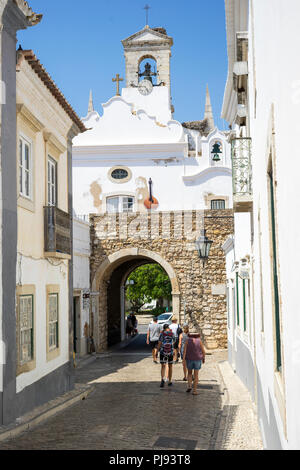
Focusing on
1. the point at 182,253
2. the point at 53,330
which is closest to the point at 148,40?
the point at 182,253

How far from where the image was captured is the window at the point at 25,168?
9203mm

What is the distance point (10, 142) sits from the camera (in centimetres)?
829

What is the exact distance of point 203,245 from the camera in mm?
19469

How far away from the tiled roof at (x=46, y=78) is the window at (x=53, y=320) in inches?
154

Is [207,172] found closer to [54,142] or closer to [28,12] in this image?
[54,142]

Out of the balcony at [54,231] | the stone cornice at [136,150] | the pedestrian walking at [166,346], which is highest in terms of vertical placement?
the stone cornice at [136,150]

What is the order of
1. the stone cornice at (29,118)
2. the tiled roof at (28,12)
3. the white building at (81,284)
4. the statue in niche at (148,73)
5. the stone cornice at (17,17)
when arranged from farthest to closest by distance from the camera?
the statue in niche at (148,73)
the white building at (81,284)
the stone cornice at (29,118)
the tiled roof at (28,12)
the stone cornice at (17,17)

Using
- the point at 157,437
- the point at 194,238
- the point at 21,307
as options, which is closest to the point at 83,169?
the point at 194,238

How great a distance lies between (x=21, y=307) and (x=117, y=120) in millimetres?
20181

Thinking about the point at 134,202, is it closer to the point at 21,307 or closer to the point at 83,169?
the point at 83,169

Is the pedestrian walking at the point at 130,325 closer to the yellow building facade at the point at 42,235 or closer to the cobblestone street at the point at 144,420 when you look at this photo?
the cobblestone street at the point at 144,420

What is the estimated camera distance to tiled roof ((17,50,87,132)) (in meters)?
8.70

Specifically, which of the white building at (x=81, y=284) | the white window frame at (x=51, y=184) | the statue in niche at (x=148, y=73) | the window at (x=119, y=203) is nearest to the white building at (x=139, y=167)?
the window at (x=119, y=203)

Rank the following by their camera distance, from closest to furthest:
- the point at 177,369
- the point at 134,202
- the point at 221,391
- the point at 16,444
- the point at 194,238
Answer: the point at 16,444 → the point at 221,391 → the point at 177,369 → the point at 194,238 → the point at 134,202
